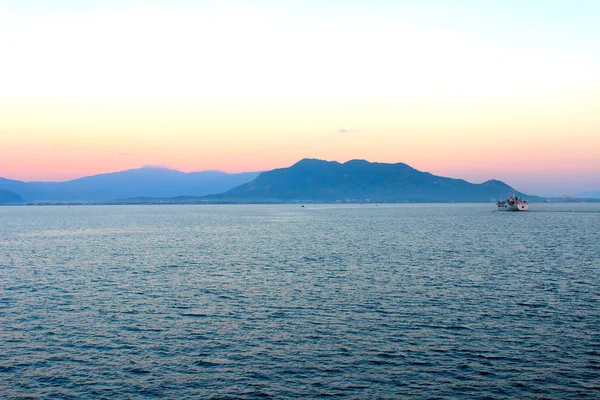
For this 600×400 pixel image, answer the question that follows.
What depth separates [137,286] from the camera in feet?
192

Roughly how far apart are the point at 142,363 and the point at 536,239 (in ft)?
336

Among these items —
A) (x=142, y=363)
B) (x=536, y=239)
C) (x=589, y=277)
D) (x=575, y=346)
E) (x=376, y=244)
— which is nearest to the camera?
(x=142, y=363)

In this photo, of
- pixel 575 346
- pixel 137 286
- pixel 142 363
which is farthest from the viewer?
pixel 137 286

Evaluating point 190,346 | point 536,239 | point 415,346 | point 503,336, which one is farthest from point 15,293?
point 536,239

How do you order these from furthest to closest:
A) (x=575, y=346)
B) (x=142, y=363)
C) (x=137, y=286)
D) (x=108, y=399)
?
(x=137, y=286)
(x=575, y=346)
(x=142, y=363)
(x=108, y=399)

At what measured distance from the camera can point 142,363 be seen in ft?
110

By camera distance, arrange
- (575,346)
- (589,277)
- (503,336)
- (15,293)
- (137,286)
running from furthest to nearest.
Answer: (589,277) → (137,286) → (15,293) → (503,336) → (575,346)

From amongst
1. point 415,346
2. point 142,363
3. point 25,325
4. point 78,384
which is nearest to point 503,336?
point 415,346

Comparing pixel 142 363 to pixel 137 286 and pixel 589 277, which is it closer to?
pixel 137 286

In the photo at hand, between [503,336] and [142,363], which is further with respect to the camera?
[503,336]

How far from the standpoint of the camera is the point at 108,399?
A: 28.5 metres

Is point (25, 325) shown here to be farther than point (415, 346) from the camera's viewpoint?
Yes

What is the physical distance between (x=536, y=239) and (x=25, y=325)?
103 meters

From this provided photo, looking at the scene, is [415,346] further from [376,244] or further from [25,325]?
[376,244]
